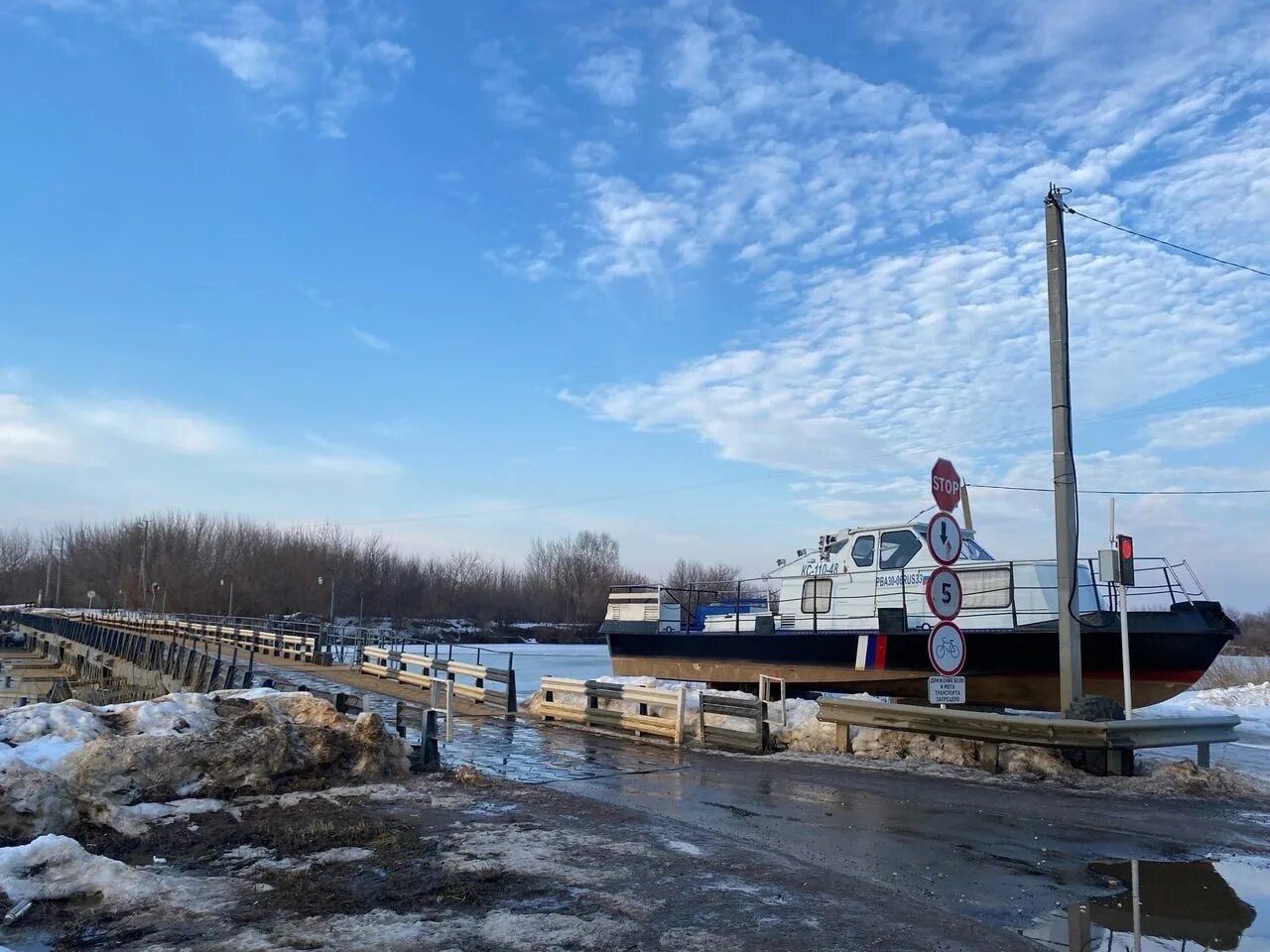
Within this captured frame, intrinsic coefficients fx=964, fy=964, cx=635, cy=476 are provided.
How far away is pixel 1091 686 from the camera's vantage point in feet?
57.5

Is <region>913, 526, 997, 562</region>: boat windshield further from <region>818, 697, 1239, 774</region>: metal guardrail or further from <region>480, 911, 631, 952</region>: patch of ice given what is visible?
<region>480, 911, 631, 952</region>: patch of ice

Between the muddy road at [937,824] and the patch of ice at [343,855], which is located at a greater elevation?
the patch of ice at [343,855]

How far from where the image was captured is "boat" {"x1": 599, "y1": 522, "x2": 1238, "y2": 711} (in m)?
17.0

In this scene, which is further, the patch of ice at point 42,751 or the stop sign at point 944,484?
the stop sign at point 944,484

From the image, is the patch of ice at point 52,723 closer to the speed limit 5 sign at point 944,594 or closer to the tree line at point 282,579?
the speed limit 5 sign at point 944,594

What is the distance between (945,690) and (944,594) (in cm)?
131

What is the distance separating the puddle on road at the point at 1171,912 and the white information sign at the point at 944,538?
13.9 feet

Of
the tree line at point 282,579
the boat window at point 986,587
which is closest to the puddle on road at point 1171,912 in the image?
the boat window at point 986,587

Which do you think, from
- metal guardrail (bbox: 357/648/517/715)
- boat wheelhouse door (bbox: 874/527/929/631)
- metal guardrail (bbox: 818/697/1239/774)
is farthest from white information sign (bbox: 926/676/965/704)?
boat wheelhouse door (bbox: 874/527/929/631)

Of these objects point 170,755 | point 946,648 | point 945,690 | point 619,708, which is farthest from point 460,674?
point 946,648

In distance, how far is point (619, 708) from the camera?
672 inches

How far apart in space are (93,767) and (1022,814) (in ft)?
28.8

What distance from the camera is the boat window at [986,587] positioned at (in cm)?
A: 1900

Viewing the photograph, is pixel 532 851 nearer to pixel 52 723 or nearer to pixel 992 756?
pixel 52 723
